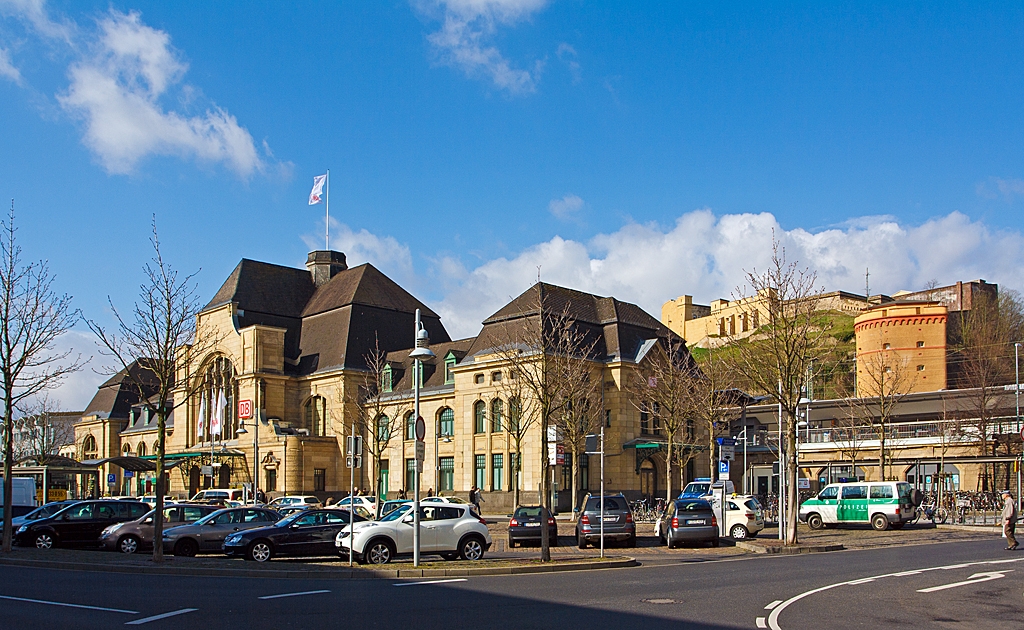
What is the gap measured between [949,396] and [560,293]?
33427 millimetres

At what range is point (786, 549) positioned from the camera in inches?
1098

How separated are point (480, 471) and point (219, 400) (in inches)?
949

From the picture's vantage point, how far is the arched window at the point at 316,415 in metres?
71.9

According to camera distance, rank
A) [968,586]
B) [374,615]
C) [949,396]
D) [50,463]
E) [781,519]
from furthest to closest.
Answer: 1. [949,396]
2. [50,463]
3. [781,519]
4. [968,586]
5. [374,615]

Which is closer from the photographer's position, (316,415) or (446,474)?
(446,474)

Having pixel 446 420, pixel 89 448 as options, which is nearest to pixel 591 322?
pixel 446 420

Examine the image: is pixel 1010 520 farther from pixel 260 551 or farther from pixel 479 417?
pixel 479 417

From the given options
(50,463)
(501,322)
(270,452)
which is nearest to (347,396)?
(270,452)

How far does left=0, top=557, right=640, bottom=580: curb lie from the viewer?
65.7 feet

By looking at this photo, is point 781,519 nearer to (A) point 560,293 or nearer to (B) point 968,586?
(B) point 968,586

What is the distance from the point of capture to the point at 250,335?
72.1 meters

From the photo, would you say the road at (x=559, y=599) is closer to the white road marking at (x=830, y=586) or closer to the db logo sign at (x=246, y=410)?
the white road marking at (x=830, y=586)

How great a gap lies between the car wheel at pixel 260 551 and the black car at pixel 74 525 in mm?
7163

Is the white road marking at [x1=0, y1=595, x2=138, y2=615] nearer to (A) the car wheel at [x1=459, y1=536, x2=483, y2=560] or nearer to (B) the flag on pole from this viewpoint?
(A) the car wheel at [x1=459, y1=536, x2=483, y2=560]
